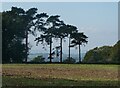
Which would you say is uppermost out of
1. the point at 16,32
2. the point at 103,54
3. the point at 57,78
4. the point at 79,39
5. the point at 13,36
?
the point at 16,32

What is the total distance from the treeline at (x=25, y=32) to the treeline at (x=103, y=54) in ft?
7.84

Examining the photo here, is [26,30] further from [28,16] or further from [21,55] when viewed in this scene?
[21,55]

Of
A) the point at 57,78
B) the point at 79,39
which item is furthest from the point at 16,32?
the point at 57,78

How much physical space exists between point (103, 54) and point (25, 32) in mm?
11600

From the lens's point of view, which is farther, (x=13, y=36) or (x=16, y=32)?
(x=16, y=32)

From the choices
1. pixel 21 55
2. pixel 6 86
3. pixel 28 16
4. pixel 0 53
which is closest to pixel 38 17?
pixel 28 16

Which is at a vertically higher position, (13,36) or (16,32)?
(16,32)

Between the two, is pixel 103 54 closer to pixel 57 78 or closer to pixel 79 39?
pixel 79 39

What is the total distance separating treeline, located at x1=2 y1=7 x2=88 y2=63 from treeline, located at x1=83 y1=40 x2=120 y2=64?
239 centimetres

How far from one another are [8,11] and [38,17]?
5085 millimetres

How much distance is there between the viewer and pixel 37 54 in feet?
154

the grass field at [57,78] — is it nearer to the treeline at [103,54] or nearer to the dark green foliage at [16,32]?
the dark green foliage at [16,32]

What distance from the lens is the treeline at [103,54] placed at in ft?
154

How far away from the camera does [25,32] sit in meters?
52.7
